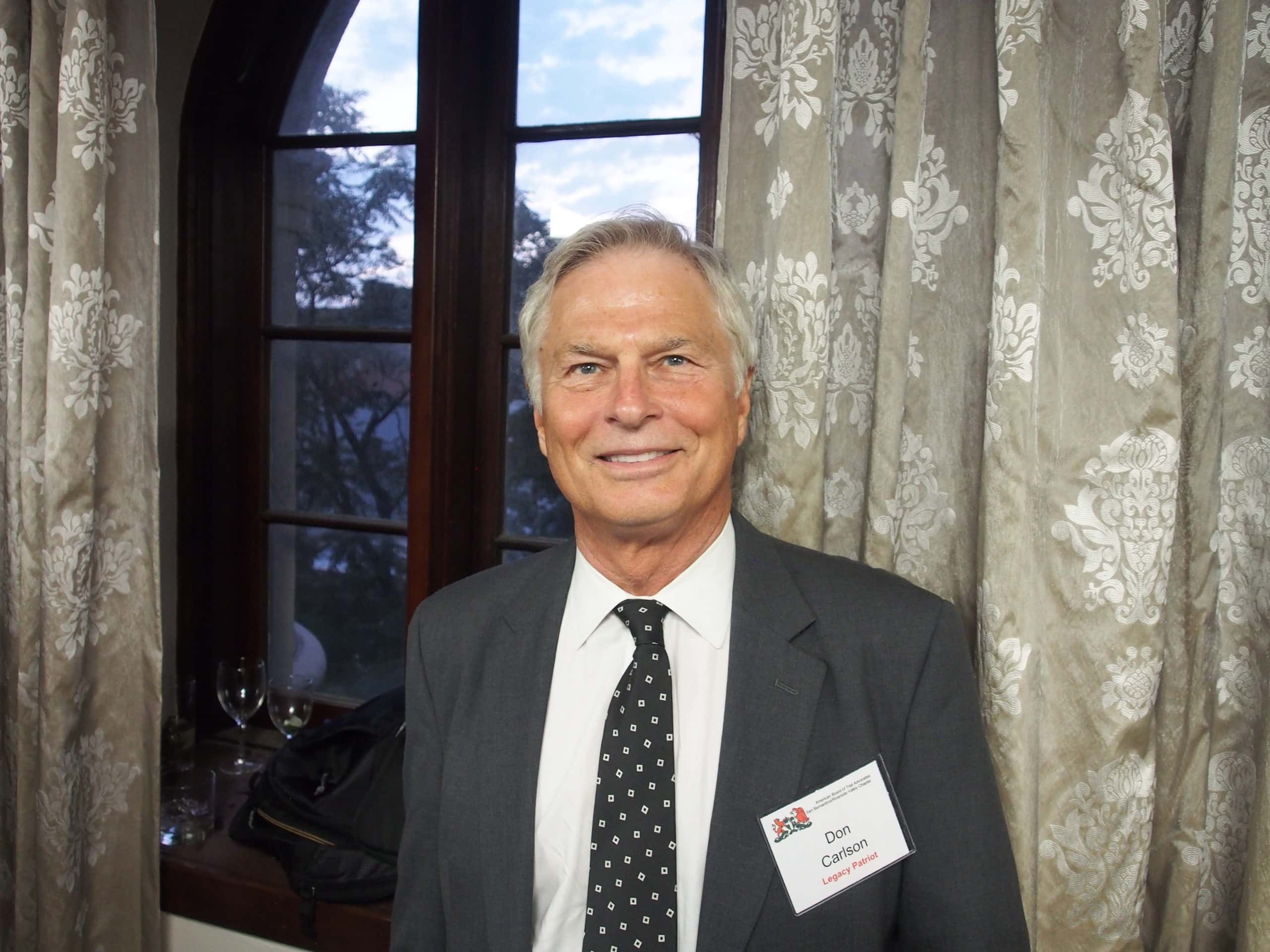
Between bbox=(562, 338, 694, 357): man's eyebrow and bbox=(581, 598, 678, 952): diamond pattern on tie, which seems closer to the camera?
bbox=(581, 598, 678, 952): diamond pattern on tie

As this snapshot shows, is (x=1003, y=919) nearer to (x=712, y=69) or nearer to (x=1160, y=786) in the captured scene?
(x=1160, y=786)

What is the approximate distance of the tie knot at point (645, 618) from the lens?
48.0 inches

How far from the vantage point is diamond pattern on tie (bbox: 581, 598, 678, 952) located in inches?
43.6

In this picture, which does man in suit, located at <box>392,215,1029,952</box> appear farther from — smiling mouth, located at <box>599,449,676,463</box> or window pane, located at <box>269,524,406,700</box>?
window pane, located at <box>269,524,406,700</box>

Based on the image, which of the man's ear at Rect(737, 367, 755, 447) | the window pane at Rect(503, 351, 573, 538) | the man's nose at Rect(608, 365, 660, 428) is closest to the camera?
the man's nose at Rect(608, 365, 660, 428)

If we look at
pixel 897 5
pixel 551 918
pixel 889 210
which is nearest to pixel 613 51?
pixel 897 5

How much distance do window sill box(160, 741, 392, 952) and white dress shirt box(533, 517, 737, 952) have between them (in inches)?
27.4

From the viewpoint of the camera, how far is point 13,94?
176 cm

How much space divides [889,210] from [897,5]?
1.09 feet

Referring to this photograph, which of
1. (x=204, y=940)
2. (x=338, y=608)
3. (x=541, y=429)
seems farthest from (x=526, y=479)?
(x=204, y=940)

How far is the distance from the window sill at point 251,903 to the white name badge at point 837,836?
3.13 feet

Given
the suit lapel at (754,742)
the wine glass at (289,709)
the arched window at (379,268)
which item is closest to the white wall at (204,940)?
the wine glass at (289,709)

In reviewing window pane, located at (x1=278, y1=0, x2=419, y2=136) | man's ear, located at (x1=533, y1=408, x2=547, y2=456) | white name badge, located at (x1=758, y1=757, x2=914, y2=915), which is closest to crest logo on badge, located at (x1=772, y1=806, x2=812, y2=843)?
white name badge, located at (x1=758, y1=757, x2=914, y2=915)

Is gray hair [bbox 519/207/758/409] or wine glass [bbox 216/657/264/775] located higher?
gray hair [bbox 519/207/758/409]
